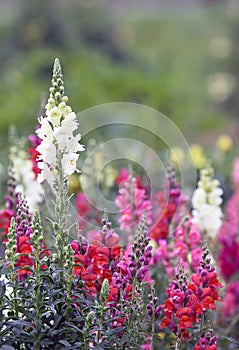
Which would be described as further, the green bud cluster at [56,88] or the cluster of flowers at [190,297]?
the cluster of flowers at [190,297]

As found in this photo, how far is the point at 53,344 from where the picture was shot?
9.36ft

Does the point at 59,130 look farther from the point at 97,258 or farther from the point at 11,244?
the point at 97,258

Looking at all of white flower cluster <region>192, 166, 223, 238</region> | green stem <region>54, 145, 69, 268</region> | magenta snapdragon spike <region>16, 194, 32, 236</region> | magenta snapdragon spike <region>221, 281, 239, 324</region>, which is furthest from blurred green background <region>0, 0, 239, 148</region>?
green stem <region>54, 145, 69, 268</region>

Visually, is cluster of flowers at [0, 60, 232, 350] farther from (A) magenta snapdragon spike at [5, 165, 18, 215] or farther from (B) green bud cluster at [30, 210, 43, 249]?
(A) magenta snapdragon spike at [5, 165, 18, 215]

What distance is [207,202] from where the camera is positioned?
4301 mm

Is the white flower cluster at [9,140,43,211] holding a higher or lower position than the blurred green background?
lower

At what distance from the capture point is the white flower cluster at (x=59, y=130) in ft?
9.66

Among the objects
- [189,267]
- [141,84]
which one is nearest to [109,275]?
[189,267]

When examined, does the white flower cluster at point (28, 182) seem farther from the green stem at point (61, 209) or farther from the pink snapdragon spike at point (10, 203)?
the green stem at point (61, 209)

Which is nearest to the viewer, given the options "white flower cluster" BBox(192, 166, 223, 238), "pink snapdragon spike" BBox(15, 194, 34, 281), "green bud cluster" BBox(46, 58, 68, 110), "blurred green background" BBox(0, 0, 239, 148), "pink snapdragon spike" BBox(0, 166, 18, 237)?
Result: "green bud cluster" BBox(46, 58, 68, 110)

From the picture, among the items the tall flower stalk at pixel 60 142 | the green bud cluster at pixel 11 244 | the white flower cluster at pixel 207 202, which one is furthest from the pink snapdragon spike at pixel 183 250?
the green bud cluster at pixel 11 244

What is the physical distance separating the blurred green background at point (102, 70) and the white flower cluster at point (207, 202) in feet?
26.5

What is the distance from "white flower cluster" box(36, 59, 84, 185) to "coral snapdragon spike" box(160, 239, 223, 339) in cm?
72

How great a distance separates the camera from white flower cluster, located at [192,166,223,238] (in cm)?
422
